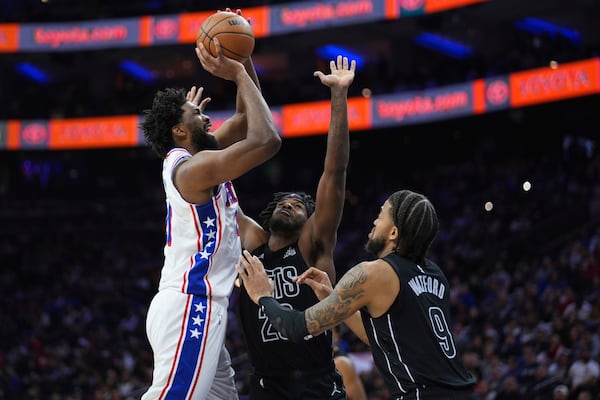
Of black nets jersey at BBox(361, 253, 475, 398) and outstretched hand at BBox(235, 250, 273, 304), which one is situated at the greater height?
outstretched hand at BBox(235, 250, 273, 304)

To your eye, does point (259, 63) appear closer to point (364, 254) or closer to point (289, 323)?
point (364, 254)

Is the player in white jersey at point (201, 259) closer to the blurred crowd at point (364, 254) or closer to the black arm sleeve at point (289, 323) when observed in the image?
the black arm sleeve at point (289, 323)

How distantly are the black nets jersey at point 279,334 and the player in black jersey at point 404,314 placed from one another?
69 cm

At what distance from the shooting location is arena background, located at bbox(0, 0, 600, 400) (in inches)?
508

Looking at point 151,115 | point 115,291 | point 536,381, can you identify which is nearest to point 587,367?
point 536,381

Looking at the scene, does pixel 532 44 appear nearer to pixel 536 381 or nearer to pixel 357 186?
pixel 357 186

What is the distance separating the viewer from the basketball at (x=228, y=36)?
437 cm

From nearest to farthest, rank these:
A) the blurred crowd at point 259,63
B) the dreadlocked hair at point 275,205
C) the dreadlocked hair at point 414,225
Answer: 1. the dreadlocked hair at point 414,225
2. the dreadlocked hair at point 275,205
3. the blurred crowd at point 259,63

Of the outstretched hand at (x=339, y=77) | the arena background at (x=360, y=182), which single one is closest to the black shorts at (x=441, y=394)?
the outstretched hand at (x=339, y=77)

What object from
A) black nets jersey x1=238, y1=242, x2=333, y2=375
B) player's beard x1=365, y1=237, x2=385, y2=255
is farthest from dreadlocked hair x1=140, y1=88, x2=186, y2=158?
player's beard x1=365, y1=237, x2=385, y2=255

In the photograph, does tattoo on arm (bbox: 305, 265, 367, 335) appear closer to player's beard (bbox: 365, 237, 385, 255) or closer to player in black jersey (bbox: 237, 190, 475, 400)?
player in black jersey (bbox: 237, 190, 475, 400)

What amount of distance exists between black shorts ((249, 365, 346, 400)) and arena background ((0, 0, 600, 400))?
557 centimetres

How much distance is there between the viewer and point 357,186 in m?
23.3

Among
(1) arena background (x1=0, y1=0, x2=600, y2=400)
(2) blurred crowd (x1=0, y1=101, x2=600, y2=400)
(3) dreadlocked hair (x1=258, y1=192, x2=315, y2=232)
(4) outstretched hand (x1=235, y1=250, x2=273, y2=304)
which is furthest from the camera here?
(1) arena background (x1=0, y1=0, x2=600, y2=400)
